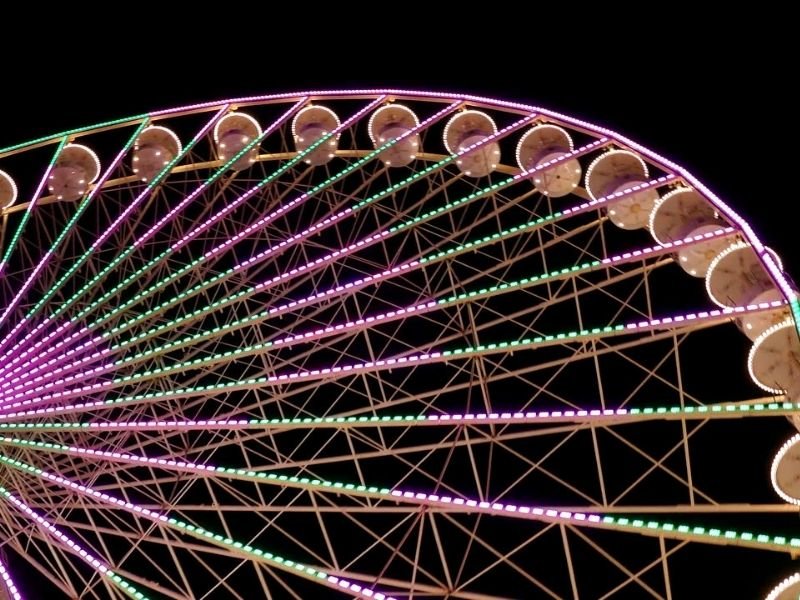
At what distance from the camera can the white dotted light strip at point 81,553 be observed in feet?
23.4

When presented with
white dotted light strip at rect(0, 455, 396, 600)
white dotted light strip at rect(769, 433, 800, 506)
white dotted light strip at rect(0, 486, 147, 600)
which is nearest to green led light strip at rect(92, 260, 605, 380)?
white dotted light strip at rect(0, 455, 396, 600)

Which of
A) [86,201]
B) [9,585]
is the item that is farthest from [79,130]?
[9,585]

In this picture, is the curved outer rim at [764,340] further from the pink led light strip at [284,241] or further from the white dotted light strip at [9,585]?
the white dotted light strip at [9,585]

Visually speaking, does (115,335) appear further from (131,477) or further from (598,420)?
(598,420)

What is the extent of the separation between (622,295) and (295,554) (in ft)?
35.9

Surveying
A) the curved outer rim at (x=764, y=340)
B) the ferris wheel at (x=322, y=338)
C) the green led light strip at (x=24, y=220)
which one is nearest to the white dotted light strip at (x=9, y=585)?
the ferris wheel at (x=322, y=338)

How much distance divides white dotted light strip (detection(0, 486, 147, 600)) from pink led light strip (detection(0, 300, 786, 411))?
1360mm

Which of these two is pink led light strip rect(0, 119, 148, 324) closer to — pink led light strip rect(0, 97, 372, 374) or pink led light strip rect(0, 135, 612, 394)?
pink led light strip rect(0, 97, 372, 374)

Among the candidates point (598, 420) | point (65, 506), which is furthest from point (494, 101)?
point (65, 506)

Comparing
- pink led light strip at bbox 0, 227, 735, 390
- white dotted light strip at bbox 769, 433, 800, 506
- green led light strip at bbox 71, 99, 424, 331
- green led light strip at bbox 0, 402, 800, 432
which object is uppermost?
green led light strip at bbox 71, 99, 424, 331

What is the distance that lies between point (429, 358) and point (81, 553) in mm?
3751

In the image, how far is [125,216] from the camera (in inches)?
479

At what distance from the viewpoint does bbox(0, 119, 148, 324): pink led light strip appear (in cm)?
1078

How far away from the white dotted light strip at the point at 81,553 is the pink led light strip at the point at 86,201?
2.98m
